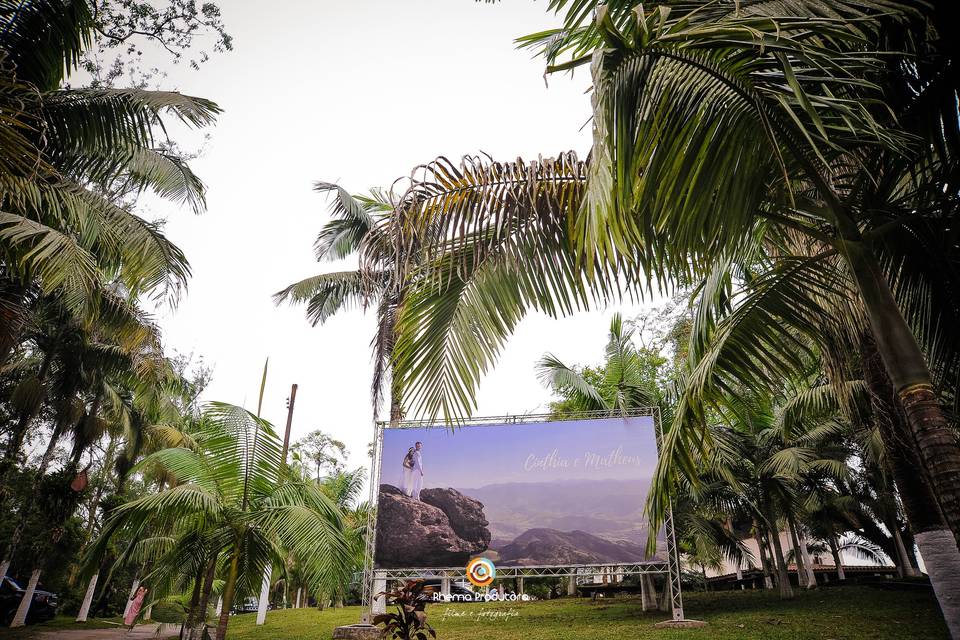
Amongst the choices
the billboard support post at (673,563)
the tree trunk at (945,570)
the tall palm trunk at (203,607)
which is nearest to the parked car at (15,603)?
the tall palm trunk at (203,607)

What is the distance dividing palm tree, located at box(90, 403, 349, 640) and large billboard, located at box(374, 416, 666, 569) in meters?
4.65

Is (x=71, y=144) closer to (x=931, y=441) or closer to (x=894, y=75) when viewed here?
(x=894, y=75)

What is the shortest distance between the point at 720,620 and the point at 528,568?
3.68m

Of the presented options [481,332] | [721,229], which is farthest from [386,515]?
[721,229]

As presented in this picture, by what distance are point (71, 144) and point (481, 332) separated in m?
6.16

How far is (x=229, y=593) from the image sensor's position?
6.14 meters

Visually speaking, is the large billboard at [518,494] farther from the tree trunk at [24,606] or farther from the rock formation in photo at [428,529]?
the tree trunk at [24,606]

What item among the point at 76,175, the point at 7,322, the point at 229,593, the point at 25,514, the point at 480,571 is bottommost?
the point at 229,593

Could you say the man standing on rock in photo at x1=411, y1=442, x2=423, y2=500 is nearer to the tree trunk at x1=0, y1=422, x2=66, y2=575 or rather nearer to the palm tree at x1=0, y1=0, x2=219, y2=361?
the palm tree at x1=0, y1=0, x2=219, y2=361

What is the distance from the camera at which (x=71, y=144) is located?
244 inches

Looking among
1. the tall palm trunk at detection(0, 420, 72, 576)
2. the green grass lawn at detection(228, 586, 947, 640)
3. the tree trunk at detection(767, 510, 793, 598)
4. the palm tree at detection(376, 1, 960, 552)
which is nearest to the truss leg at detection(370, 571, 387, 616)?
the green grass lawn at detection(228, 586, 947, 640)

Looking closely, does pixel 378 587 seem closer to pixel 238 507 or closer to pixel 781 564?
pixel 238 507

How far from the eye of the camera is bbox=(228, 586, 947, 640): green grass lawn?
822 cm

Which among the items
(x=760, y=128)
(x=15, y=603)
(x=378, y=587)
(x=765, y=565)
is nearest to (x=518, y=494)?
(x=378, y=587)
